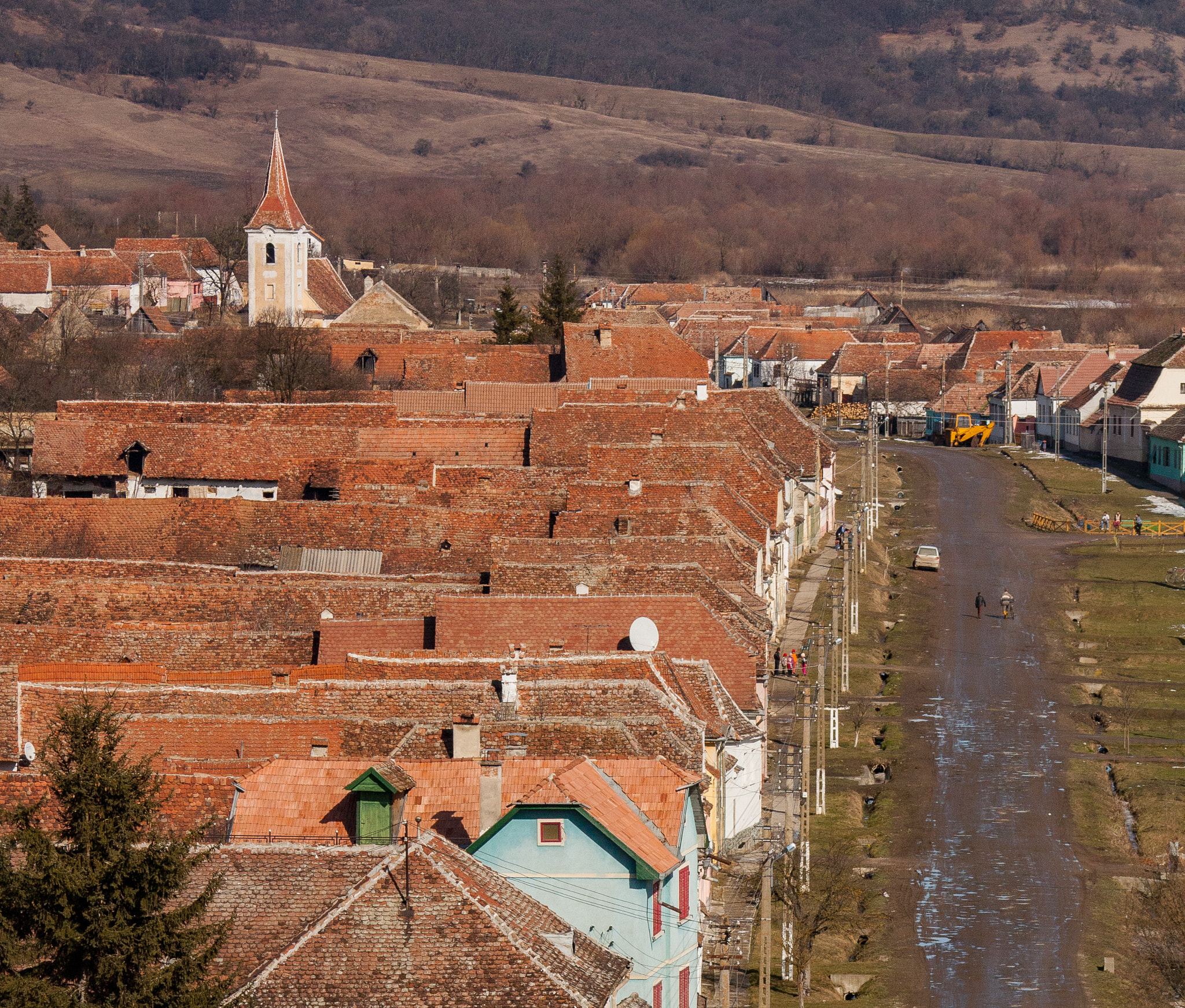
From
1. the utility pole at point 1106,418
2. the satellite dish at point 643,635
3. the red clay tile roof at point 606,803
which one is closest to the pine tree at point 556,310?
the utility pole at point 1106,418

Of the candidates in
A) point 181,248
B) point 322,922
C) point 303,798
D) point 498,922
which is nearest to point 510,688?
point 303,798

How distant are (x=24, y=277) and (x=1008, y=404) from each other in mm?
57077

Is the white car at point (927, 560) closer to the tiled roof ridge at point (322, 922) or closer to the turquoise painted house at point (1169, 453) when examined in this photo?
the turquoise painted house at point (1169, 453)

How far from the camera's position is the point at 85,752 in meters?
18.7

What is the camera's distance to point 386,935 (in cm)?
2075

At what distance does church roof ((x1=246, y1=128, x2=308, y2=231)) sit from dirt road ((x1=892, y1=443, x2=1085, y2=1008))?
49308 millimetres

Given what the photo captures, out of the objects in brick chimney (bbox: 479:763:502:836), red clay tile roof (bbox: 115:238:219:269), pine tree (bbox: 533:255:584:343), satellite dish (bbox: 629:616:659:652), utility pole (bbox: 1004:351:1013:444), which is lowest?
utility pole (bbox: 1004:351:1013:444)

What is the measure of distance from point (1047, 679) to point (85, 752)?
4254cm

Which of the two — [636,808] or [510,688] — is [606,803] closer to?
[636,808]

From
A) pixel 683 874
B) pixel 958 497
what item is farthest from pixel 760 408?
pixel 683 874

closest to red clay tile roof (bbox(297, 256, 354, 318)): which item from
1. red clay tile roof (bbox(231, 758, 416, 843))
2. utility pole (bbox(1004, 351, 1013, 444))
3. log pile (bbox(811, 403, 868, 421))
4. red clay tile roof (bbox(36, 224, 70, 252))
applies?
log pile (bbox(811, 403, 868, 421))

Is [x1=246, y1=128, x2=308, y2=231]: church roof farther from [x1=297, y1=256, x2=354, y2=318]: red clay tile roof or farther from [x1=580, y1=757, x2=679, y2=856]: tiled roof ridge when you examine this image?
[x1=580, y1=757, x2=679, y2=856]: tiled roof ridge

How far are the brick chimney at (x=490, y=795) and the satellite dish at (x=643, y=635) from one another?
37.9 ft

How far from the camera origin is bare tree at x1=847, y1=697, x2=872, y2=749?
5029 centimetres
